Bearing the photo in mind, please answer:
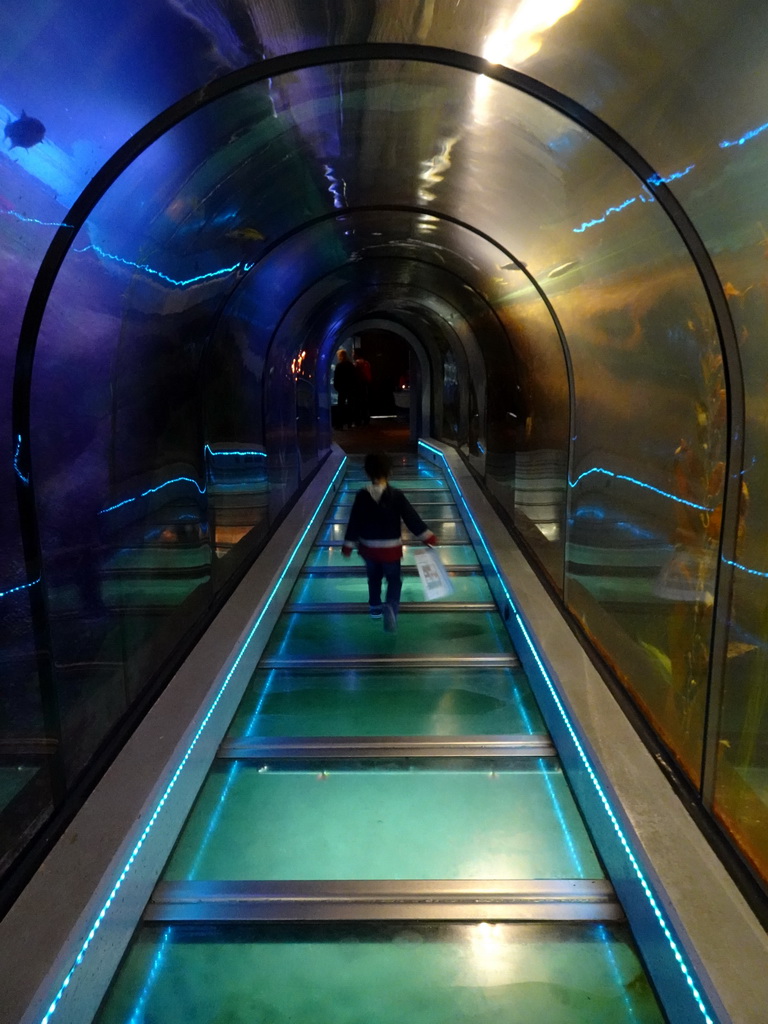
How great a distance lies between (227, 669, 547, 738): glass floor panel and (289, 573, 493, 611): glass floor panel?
5.36ft

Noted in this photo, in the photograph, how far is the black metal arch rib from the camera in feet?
10.2

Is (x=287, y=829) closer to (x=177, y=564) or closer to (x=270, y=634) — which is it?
(x=177, y=564)

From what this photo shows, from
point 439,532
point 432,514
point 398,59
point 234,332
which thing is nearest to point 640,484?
point 398,59

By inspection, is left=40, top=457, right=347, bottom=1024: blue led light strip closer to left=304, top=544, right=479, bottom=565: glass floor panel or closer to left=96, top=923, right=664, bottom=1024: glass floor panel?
left=96, top=923, right=664, bottom=1024: glass floor panel

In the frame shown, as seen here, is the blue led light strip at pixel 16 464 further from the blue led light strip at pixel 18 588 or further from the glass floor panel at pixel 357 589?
the glass floor panel at pixel 357 589

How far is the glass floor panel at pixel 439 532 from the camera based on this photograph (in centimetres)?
977

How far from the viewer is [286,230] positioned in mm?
7359

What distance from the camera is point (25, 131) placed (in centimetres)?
290

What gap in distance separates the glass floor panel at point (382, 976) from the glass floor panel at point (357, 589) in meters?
4.18

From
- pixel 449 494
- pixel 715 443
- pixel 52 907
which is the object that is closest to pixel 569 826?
pixel 715 443

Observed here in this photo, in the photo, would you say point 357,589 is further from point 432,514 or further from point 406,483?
point 406,483

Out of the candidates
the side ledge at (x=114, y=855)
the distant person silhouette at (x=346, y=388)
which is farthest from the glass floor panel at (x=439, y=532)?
the distant person silhouette at (x=346, y=388)

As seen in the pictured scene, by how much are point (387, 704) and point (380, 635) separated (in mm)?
1343

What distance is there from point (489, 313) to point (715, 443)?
717cm
